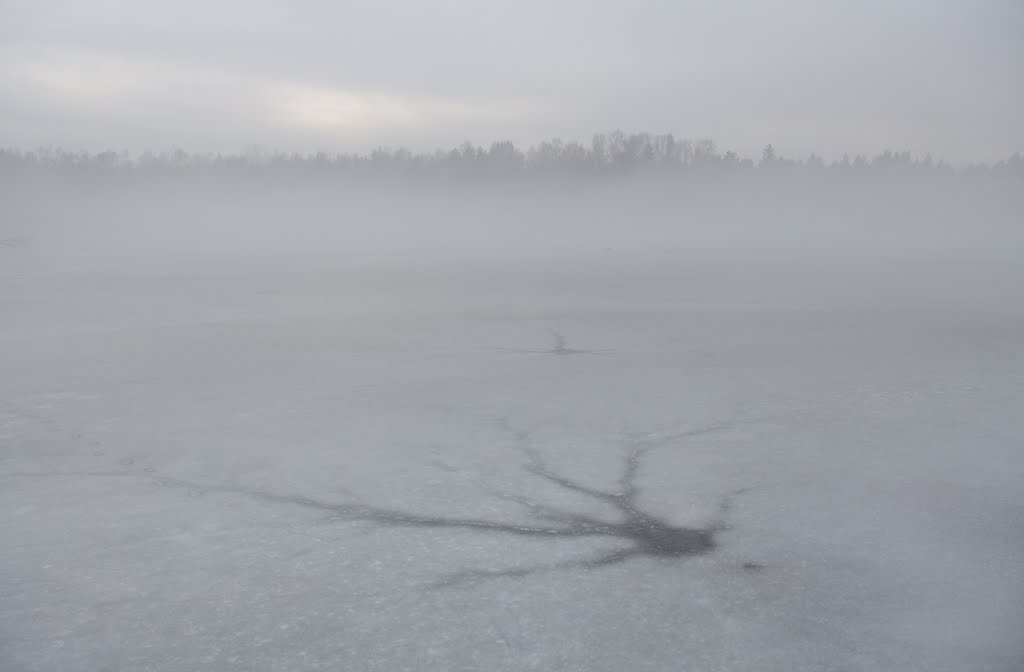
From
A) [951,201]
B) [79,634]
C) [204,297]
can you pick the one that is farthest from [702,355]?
[951,201]

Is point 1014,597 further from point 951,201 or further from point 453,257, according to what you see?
point 951,201

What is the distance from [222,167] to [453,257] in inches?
4177

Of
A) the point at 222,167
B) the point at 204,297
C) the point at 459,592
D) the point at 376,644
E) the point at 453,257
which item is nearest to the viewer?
the point at 376,644

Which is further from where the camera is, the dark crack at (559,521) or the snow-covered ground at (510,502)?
the dark crack at (559,521)

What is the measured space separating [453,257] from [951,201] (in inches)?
3620

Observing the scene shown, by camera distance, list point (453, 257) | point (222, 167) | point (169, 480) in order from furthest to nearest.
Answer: point (222, 167) < point (453, 257) < point (169, 480)

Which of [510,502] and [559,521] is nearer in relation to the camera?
[559,521]

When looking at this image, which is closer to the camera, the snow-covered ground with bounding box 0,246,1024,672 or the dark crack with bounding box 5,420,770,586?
the snow-covered ground with bounding box 0,246,1024,672

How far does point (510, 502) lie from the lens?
486cm

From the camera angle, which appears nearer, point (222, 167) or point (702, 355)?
point (702, 355)

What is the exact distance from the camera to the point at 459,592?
12.2 ft

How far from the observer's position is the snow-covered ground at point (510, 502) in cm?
335

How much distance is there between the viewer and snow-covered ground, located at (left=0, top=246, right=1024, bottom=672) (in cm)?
335

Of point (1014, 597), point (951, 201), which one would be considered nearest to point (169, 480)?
point (1014, 597)
